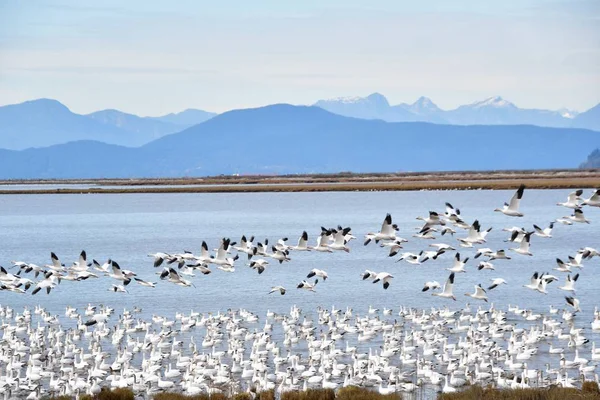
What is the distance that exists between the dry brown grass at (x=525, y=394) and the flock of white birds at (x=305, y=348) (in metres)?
1.23

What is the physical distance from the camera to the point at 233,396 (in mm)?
18094

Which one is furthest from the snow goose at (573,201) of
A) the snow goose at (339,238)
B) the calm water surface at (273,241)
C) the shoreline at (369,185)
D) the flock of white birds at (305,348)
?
the shoreline at (369,185)

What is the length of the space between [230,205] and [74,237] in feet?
120

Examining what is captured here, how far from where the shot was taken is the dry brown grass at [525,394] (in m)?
15.5

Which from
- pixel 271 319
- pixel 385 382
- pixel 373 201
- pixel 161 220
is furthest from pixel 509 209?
pixel 373 201

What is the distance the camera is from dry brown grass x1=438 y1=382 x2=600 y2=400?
15.5 m

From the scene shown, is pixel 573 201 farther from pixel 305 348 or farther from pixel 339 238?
pixel 305 348

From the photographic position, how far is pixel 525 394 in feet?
51.7

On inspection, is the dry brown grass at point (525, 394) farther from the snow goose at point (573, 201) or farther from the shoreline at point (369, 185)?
the shoreline at point (369, 185)

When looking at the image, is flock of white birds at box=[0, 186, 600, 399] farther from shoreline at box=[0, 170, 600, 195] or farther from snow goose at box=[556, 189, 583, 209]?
shoreline at box=[0, 170, 600, 195]

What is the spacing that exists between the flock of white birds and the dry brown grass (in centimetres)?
123

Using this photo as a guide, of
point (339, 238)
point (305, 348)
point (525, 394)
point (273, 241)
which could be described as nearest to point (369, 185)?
point (273, 241)

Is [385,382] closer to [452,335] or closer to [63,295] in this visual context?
[452,335]

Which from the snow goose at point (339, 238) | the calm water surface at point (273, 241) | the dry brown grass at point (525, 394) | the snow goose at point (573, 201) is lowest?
the calm water surface at point (273, 241)
